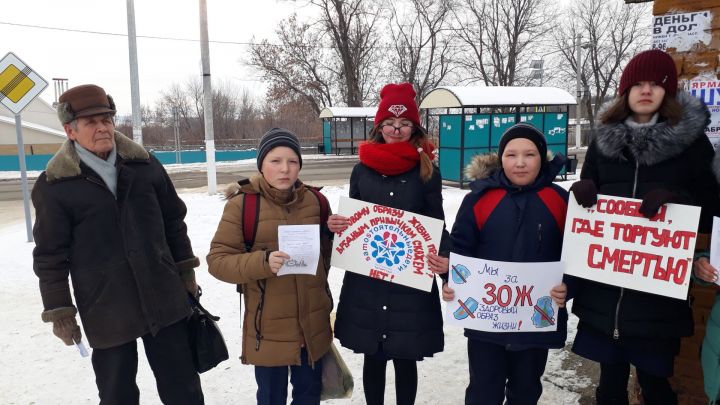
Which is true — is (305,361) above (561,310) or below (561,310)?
below

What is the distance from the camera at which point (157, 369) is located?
296 cm

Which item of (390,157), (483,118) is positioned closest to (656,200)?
(390,157)

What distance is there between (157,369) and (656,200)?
2812 mm

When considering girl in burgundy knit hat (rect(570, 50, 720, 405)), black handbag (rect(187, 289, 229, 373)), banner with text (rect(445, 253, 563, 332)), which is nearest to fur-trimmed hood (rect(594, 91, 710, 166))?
girl in burgundy knit hat (rect(570, 50, 720, 405))

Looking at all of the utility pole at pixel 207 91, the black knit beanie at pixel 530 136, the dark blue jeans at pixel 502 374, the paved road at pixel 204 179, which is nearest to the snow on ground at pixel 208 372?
the dark blue jeans at pixel 502 374

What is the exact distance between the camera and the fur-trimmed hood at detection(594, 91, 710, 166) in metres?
2.43

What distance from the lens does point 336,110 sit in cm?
2930

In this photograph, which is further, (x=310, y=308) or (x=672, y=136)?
(x=310, y=308)

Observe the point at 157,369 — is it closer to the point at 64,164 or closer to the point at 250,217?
the point at 250,217

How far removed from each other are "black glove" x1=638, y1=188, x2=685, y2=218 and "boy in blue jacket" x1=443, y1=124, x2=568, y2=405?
0.39 meters

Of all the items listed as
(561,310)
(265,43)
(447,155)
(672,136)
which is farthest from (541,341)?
(265,43)

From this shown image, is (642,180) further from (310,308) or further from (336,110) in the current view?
(336,110)

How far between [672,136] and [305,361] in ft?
7.24

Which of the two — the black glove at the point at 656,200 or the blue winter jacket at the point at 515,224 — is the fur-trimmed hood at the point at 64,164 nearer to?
the blue winter jacket at the point at 515,224
